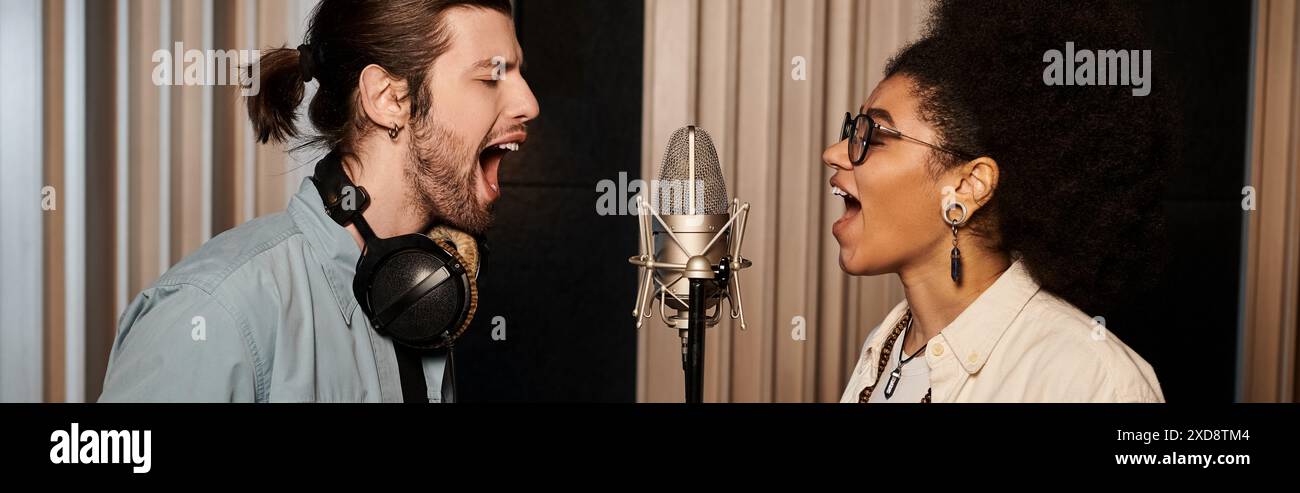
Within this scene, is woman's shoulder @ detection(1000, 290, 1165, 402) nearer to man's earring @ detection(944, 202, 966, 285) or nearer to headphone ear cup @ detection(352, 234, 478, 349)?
man's earring @ detection(944, 202, 966, 285)

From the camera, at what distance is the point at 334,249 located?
1.28m

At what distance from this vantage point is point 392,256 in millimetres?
1199

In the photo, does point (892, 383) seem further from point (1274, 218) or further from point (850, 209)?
point (1274, 218)

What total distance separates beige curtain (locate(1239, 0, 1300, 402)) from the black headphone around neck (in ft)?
6.23

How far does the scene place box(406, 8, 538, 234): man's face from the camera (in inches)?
55.7

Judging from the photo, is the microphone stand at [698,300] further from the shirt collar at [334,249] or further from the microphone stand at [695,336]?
the shirt collar at [334,249]

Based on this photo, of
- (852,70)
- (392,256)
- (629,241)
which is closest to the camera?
(392,256)

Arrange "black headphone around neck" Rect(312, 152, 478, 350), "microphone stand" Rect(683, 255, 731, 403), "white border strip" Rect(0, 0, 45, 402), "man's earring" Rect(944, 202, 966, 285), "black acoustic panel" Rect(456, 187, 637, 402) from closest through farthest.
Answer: "microphone stand" Rect(683, 255, 731, 403), "black headphone around neck" Rect(312, 152, 478, 350), "man's earring" Rect(944, 202, 966, 285), "white border strip" Rect(0, 0, 45, 402), "black acoustic panel" Rect(456, 187, 637, 402)

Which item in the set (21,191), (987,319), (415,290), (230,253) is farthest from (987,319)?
(21,191)

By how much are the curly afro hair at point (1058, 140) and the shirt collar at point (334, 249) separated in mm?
847

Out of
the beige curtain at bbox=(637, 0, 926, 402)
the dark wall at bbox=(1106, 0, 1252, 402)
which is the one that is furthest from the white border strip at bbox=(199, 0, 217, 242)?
the dark wall at bbox=(1106, 0, 1252, 402)
